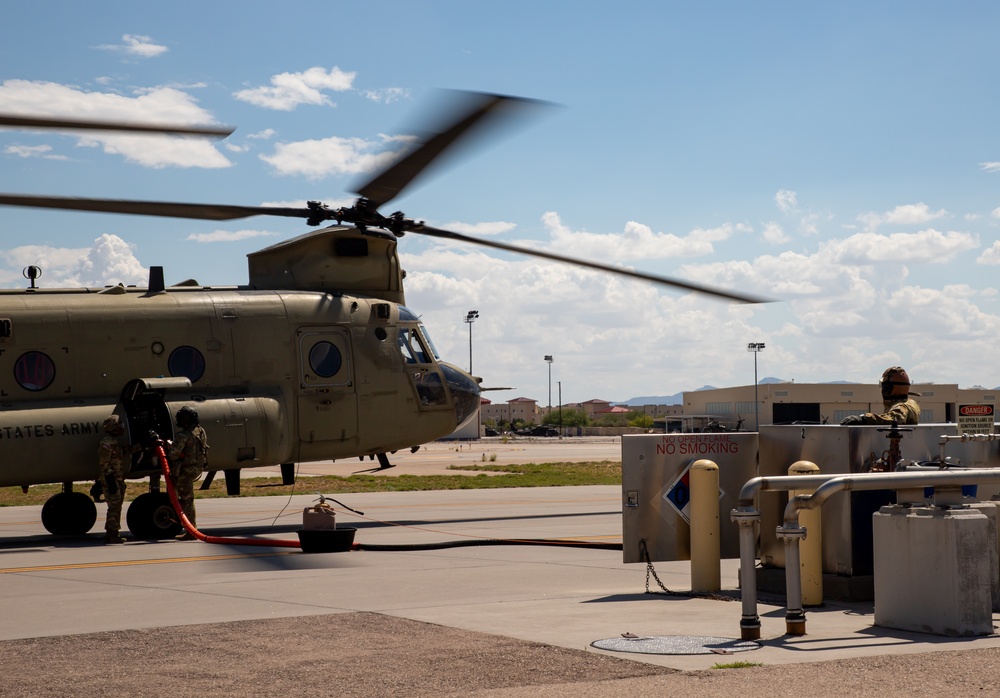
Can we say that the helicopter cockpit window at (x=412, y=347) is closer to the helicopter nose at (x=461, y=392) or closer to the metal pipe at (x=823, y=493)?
the helicopter nose at (x=461, y=392)

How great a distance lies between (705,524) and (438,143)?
18.2ft

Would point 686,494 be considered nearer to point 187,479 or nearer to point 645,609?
point 645,609

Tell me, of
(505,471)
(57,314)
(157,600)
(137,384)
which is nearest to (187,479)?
(137,384)

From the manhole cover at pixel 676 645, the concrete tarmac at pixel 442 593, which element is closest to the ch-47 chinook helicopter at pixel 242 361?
the concrete tarmac at pixel 442 593

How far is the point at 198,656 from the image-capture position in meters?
7.53

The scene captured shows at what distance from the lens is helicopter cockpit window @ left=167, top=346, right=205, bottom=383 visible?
16.8m

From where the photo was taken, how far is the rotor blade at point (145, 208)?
13914mm

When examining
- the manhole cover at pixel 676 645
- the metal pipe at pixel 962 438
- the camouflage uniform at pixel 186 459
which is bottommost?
the manhole cover at pixel 676 645

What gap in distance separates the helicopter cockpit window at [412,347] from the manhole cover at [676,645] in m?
11.2

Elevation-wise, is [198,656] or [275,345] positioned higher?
[275,345]

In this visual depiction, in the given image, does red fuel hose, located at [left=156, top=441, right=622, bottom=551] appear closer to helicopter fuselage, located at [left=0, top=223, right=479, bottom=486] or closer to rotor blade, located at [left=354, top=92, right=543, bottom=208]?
helicopter fuselage, located at [left=0, top=223, right=479, bottom=486]

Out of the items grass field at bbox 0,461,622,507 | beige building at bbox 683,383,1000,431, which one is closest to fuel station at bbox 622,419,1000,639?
grass field at bbox 0,461,622,507

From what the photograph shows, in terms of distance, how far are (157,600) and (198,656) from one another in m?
2.93

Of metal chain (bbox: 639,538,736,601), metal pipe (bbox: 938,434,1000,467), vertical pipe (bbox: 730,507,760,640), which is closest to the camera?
vertical pipe (bbox: 730,507,760,640)
